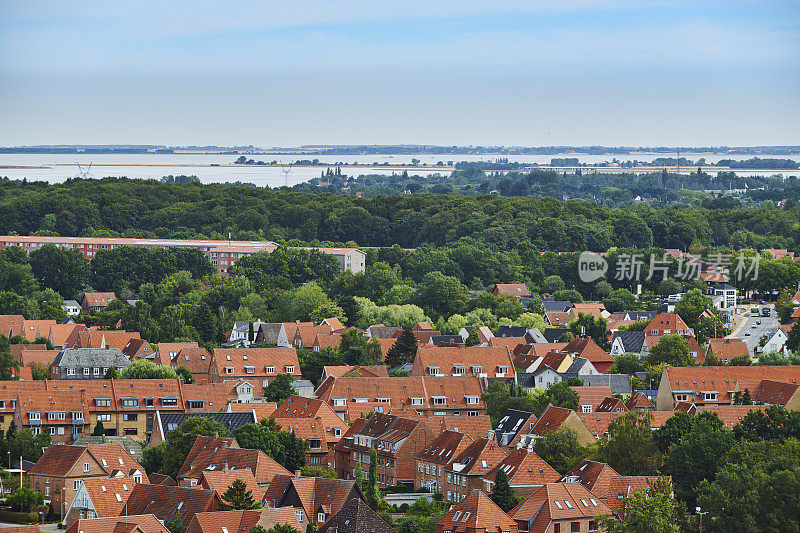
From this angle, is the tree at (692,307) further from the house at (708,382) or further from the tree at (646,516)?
the tree at (646,516)

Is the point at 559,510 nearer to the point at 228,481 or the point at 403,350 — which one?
the point at 228,481

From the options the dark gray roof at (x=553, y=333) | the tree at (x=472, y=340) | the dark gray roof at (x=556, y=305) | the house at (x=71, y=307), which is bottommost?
the house at (x=71, y=307)

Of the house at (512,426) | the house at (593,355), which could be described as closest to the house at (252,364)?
the house at (593,355)

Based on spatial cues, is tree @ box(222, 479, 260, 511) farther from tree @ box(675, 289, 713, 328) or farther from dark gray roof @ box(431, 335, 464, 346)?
tree @ box(675, 289, 713, 328)

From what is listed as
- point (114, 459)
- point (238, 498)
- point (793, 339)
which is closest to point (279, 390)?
point (114, 459)

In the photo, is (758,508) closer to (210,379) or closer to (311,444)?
(311,444)

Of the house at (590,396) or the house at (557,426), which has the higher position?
the house at (557,426)

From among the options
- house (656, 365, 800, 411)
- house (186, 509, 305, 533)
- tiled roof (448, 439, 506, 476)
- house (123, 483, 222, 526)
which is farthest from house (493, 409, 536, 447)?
house (186, 509, 305, 533)
